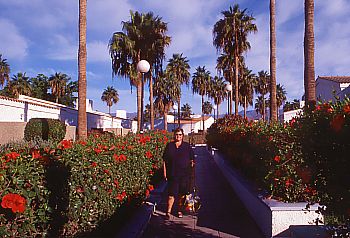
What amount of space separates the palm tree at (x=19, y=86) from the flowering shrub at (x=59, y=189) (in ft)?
164

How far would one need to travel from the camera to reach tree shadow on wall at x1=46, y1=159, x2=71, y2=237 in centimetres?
335

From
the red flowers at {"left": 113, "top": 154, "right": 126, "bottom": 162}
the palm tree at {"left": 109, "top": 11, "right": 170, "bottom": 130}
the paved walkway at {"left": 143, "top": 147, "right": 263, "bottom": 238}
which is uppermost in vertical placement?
the palm tree at {"left": 109, "top": 11, "right": 170, "bottom": 130}

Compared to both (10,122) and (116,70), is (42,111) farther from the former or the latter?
(116,70)

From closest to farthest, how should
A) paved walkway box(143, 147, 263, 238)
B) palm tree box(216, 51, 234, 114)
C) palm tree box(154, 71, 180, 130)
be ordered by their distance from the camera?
paved walkway box(143, 147, 263, 238), palm tree box(216, 51, 234, 114), palm tree box(154, 71, 180, 130)

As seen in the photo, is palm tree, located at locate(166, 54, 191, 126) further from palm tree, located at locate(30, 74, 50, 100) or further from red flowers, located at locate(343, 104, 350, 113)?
red flowers, located at locate(343, 104, 350, 113)

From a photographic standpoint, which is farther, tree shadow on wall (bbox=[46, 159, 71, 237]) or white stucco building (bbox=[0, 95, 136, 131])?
white stucco building (bbox=[0, 95, 136, 131])

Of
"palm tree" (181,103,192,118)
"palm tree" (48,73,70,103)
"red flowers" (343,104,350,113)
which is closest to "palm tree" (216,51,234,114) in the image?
"red flowers" (343,104,350,113)

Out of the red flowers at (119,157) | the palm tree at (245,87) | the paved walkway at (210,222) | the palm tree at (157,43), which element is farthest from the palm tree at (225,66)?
the red flowers at (119,157)

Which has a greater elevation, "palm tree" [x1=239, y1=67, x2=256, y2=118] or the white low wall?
"palm tree" [x1=239, y1=67, x2=256, y2=118]

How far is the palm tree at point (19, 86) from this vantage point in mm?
52169

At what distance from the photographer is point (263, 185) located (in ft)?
20.8

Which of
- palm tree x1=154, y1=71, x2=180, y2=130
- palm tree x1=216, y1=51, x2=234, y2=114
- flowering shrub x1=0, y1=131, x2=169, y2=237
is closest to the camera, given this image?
flowering shrub x1=0, y1=131, x2=169, y2=237

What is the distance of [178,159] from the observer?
6.75 meters

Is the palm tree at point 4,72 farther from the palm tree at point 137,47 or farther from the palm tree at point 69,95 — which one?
the palm tree at point 137,47
